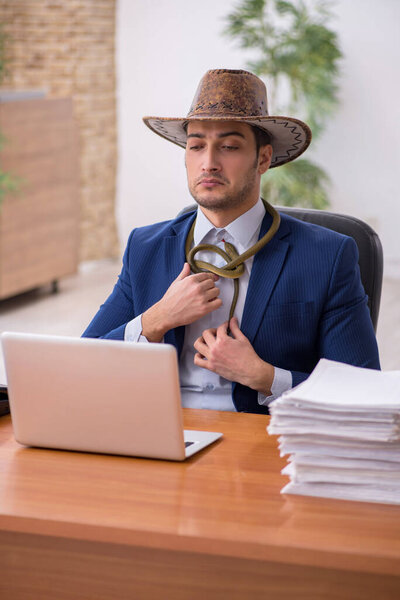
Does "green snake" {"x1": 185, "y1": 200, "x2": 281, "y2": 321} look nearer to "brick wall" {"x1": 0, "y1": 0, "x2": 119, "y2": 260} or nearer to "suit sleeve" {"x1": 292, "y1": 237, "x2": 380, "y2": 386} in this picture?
"suit sleeve" {"x1": 292, "y1": 237, "x2": 380, "y2": 386}

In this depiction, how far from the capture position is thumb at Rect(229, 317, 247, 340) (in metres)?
1.64

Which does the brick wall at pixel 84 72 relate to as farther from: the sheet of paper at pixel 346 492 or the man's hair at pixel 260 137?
the sheet of paper at pixel 346 492

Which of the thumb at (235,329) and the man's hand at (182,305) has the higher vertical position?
the man's hand at (182,305)

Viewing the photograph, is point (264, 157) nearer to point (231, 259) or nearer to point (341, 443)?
point (231, 259)

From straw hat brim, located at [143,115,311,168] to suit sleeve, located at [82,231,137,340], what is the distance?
288 mm

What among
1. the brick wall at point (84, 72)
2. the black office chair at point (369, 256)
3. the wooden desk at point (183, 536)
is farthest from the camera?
the brick wall at point (84, 72)

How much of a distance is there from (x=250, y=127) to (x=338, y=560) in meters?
1.07

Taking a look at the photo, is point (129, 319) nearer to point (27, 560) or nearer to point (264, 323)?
point (264, 323)

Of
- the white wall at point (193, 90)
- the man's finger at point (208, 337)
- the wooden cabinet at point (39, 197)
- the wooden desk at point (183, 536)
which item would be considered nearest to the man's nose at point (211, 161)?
the man's finger at point (208, 337)

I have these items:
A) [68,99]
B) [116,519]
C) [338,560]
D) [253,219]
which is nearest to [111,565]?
[116,519]

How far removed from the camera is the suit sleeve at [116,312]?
188 cm

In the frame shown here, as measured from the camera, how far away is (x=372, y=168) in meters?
6.37

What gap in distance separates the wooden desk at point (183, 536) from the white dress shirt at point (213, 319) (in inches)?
18.4

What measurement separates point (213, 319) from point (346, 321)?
0.29 m
